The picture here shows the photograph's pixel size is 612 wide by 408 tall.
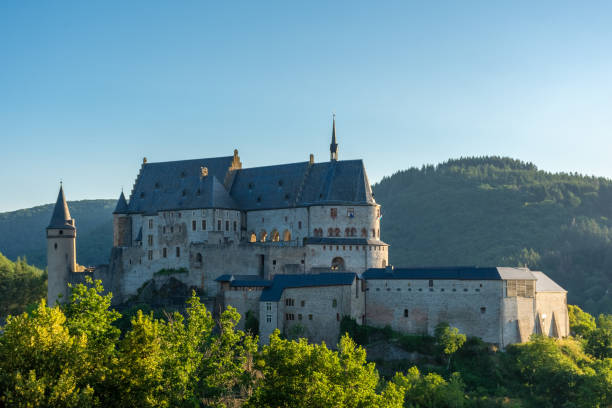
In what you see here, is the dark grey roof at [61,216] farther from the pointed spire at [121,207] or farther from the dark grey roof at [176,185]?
the dark grey roof at [176,185]

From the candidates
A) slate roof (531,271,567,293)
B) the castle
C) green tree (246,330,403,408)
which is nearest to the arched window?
the castle

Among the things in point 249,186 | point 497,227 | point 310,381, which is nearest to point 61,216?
point 249,186

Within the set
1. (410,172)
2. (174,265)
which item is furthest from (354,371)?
(410,172)

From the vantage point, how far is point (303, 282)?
69.8 m

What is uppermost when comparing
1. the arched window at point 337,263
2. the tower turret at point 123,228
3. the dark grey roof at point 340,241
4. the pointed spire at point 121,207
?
the pointed spire at point 121,207

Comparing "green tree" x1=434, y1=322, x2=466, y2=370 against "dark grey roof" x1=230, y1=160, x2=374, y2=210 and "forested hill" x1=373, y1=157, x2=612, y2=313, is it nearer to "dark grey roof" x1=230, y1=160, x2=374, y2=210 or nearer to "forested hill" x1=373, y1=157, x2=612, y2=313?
"dark grey roof" x1=230, y1=160, x2=374, y2=210

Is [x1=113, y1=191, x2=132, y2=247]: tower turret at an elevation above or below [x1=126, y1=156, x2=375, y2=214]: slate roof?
below

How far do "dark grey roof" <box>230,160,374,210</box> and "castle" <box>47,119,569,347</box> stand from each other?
0.13m

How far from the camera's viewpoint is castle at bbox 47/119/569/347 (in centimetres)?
6938

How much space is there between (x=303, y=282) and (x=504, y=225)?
111 m

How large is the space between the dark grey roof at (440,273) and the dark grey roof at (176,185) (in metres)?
22.0

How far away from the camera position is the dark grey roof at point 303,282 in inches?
2719

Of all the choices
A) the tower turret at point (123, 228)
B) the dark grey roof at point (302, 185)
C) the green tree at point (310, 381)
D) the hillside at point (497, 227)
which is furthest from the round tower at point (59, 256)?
the hillside at point (497, 227)

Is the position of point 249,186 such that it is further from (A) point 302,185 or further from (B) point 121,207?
(B) point 121,207
